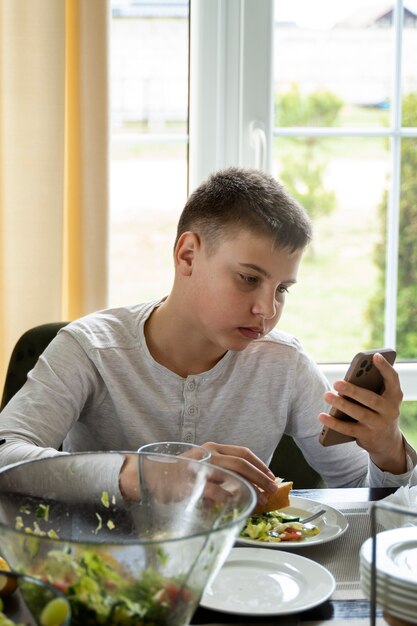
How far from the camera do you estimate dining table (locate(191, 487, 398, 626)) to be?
38.4 inches

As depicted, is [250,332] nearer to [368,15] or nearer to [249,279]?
[249,279]

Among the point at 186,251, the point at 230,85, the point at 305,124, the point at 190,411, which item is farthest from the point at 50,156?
the point at 190,411

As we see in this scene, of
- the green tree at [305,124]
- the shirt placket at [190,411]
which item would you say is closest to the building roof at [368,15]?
the green tree at [305,124]

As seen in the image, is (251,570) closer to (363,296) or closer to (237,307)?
(237,307)

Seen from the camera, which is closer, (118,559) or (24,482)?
(118,559)

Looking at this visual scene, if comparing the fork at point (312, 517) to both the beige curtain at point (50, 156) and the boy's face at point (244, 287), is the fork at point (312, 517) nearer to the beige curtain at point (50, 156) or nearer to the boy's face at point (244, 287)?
the boy's face at point (244, 287)

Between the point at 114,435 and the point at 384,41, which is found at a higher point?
the point at 384,41

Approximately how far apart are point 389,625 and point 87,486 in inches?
14.8

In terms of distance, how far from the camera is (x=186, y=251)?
1785 millimetres

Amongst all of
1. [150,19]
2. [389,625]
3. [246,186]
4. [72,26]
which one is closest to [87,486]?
[389,625]

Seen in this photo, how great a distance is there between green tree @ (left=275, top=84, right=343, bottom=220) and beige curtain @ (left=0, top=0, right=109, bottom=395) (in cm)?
62

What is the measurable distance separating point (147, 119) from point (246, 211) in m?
1.06

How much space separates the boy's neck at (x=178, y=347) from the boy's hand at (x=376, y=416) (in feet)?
1.05

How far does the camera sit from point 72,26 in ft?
7.70
